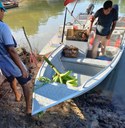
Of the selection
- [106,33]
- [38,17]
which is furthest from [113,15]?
[38,17]

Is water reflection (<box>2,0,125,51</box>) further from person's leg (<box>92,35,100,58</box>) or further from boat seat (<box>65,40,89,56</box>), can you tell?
person's leg (<box>92,35,100,58</box>)

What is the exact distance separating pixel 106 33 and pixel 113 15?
42cm

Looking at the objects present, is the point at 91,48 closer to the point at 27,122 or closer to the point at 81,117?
the point at 81,117

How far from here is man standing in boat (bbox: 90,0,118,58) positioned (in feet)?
14.5

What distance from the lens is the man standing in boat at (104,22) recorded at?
443 centimetres

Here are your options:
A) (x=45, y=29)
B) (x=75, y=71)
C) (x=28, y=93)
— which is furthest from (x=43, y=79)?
(x=45, y=29)

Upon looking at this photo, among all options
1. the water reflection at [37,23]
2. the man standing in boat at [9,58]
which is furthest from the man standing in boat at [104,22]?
the water reflection at [37,23]

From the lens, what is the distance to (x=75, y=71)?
468cm

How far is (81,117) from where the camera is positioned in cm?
360

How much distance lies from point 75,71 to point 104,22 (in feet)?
4.14

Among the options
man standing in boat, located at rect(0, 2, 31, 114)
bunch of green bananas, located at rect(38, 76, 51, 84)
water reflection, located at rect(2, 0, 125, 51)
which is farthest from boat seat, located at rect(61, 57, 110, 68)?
water reflection, located at rect(2, 0, 125, 51)

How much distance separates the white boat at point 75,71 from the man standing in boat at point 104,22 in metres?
0.33

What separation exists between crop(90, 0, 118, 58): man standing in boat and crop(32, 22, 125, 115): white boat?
13.1 inches

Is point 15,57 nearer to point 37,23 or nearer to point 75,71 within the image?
point 75,71
